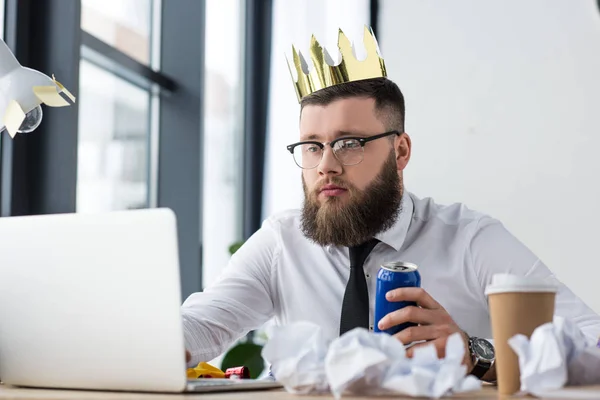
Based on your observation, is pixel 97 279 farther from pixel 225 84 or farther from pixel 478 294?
pixel 225 84

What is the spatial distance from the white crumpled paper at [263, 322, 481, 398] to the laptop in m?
0.13

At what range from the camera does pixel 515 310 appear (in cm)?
94

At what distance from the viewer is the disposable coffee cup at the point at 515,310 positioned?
0.92 metres

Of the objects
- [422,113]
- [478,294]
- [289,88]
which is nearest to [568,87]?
[422,113]

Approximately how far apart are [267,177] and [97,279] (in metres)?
2.57

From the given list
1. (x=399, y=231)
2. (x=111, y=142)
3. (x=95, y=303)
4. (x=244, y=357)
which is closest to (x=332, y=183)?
(x=399, y=231)

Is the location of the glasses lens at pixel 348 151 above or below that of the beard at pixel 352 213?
above

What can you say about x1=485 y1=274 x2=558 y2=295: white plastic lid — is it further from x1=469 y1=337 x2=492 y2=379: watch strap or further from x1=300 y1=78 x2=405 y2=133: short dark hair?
x1=300 y1=78 x2=405 y2=133: short dark hair

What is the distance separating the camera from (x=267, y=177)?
355cm

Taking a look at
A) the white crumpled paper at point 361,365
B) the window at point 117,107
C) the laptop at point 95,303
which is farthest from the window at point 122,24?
the white crumpled paper at point 361,365

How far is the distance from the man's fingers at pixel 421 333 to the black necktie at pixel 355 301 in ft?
1.25

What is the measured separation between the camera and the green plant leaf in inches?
119

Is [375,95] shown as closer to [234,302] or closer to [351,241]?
[351,241]

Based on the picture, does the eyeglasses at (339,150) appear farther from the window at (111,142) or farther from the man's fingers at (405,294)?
the window at (111,142)
